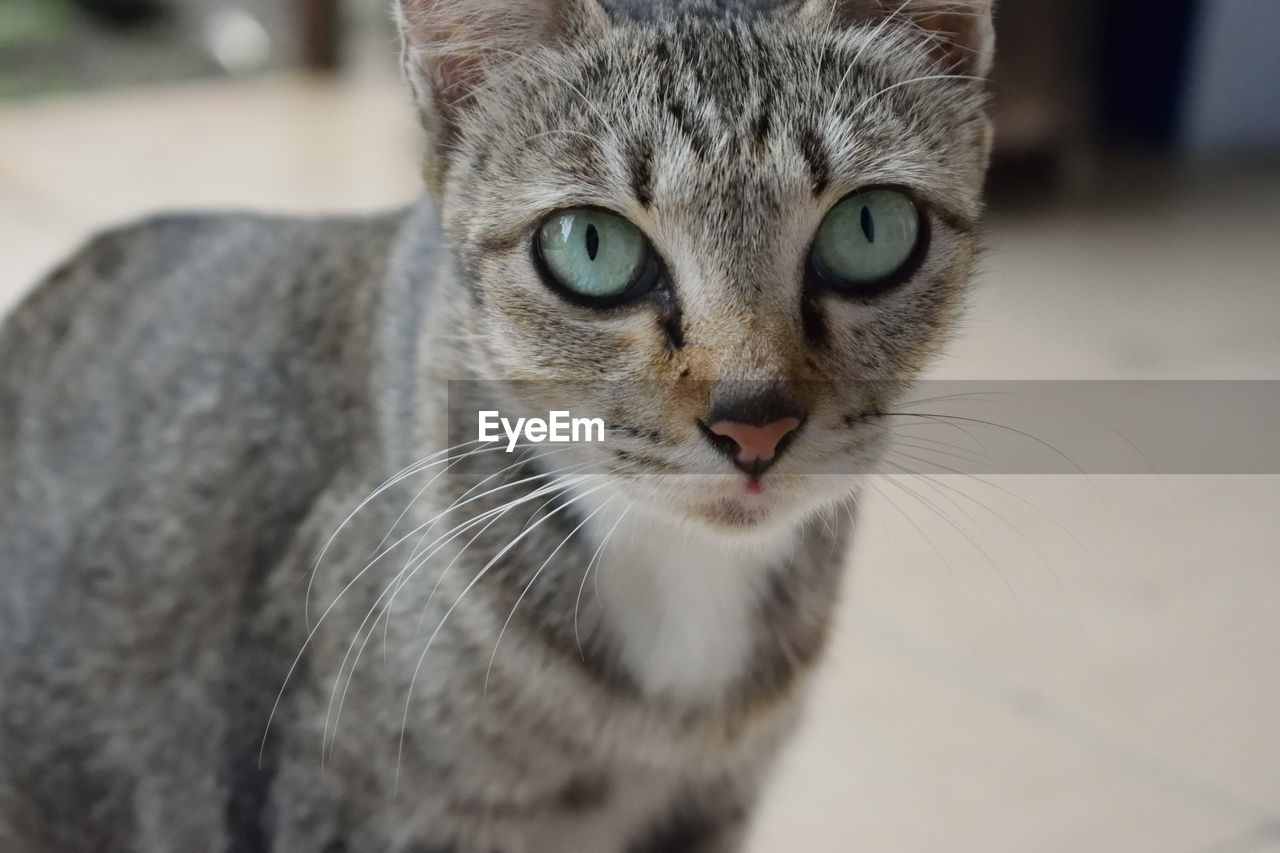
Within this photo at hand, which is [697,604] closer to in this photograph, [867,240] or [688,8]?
[867,240]

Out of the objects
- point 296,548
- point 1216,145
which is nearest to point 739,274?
point 296,548

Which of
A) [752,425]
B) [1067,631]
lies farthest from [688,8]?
[1067,631]

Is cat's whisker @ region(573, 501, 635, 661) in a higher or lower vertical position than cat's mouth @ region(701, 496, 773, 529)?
lower

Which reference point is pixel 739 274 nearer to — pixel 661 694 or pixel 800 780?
pixel 661 694

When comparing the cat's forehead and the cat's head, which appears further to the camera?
the cat's forehead

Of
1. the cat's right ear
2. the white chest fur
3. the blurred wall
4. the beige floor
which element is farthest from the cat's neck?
the blurred wall

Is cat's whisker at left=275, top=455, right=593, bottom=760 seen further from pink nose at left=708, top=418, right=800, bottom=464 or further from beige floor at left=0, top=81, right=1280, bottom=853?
beige floor at left=0, top=81, right=1280, bottom=853

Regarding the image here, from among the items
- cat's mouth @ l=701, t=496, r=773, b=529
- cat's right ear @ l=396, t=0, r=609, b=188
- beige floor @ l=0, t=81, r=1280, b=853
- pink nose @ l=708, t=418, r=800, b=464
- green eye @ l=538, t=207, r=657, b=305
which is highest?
cat's right ear @ l=396, t=0, r=609, b=188

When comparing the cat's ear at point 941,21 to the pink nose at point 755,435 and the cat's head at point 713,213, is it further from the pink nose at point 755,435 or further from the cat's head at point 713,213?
the pink nose at point 755,435
